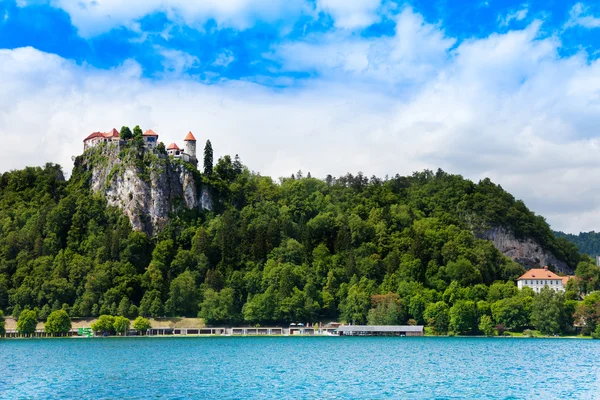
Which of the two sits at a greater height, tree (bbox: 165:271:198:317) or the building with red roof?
the building with red roof

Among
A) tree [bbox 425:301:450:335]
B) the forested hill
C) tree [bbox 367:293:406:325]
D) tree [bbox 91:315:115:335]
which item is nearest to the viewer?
tree [bbox 425:301:450:335]

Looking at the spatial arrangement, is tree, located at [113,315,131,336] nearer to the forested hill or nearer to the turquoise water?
the forested hill

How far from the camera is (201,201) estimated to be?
178500mm

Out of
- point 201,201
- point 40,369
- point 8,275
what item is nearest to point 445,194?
point 201,201

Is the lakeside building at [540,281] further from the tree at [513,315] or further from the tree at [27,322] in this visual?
the tree at [27,322]

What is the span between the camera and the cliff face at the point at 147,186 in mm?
170500

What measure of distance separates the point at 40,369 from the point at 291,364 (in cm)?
2340

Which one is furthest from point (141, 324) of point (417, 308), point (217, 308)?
point (417, 308)

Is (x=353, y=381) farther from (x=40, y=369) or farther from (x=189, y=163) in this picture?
(x=189, y=163)

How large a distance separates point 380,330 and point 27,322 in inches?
2508

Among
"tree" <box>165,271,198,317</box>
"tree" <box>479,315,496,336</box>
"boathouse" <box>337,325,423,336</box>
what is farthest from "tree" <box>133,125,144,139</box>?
"tree" <box>479,315,496,336</box>

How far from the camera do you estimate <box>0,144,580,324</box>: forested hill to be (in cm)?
14212

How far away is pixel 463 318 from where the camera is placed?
122 metres

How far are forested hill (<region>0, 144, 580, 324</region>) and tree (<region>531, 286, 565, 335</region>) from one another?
17.7 meters
